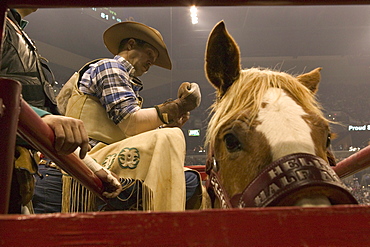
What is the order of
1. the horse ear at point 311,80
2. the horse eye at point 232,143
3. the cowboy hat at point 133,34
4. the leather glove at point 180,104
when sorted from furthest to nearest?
the cowboy hat at point 133,34 < the leather glove at point 180,104 < the horse ear at point 311,80 < the horse eye at point 232,143

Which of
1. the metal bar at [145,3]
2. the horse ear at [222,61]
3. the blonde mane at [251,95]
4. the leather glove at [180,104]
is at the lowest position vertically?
the leather glove at [180,104]

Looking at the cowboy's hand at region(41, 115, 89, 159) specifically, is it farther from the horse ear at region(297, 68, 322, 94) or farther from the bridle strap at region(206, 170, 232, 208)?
the horse ear at region(297, 68, 322, 94)

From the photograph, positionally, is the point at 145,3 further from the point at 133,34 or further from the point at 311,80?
the point at 133,34

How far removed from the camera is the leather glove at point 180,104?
1.27 meters

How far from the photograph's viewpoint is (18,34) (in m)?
0.96

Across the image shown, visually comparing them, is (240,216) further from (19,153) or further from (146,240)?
(19,153)

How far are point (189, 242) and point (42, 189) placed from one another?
0.97 m

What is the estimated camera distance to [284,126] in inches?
27.1

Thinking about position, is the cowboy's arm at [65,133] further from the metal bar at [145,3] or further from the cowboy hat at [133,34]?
the cowboy hat at [133,34]

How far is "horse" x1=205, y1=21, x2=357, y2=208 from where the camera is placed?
1.74 feet

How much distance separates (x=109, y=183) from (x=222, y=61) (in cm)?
54

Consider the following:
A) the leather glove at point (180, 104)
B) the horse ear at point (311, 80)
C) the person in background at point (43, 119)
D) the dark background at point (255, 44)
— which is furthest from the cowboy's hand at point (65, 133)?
the dark background at point (255, 44)

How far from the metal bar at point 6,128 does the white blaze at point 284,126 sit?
504 millimetres

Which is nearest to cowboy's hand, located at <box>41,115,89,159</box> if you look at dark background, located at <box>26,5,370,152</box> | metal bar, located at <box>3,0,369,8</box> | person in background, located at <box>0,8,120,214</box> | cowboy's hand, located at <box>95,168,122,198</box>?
person in background, located at <box>0,8,120,214</box>
